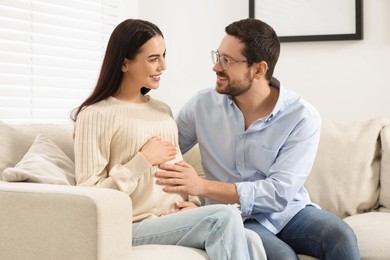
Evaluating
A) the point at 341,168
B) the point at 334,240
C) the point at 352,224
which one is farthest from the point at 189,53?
the point at 334,240

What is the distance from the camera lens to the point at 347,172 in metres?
2.86

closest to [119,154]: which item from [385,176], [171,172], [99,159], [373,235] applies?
[99,159]

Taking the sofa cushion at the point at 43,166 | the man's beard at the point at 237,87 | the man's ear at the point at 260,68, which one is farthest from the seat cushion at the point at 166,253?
the man's ear at the point at 260,68

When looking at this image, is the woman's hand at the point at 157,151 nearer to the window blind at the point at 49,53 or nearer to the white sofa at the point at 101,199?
the white sofa at the point at 101,199

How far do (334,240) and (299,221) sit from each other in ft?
0.63

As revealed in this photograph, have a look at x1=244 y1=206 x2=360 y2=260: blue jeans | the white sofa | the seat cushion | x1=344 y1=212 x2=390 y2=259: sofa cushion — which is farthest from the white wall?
the seat cushion

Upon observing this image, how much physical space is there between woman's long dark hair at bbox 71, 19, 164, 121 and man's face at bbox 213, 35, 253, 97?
1.00 feet

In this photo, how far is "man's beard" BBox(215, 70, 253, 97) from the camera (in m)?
2.53

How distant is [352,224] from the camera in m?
2.60

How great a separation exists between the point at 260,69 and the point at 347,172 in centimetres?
59

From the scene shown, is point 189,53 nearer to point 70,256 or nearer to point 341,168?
point 341,168

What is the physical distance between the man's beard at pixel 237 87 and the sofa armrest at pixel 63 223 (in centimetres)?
70

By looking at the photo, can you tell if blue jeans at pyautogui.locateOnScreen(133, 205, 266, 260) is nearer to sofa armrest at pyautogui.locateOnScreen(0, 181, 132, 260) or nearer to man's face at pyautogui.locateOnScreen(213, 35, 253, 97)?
sofa armrest at pyautogui.locateOnScreen(0, 181, 132, 260)

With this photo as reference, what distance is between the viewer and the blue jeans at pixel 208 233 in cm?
202
